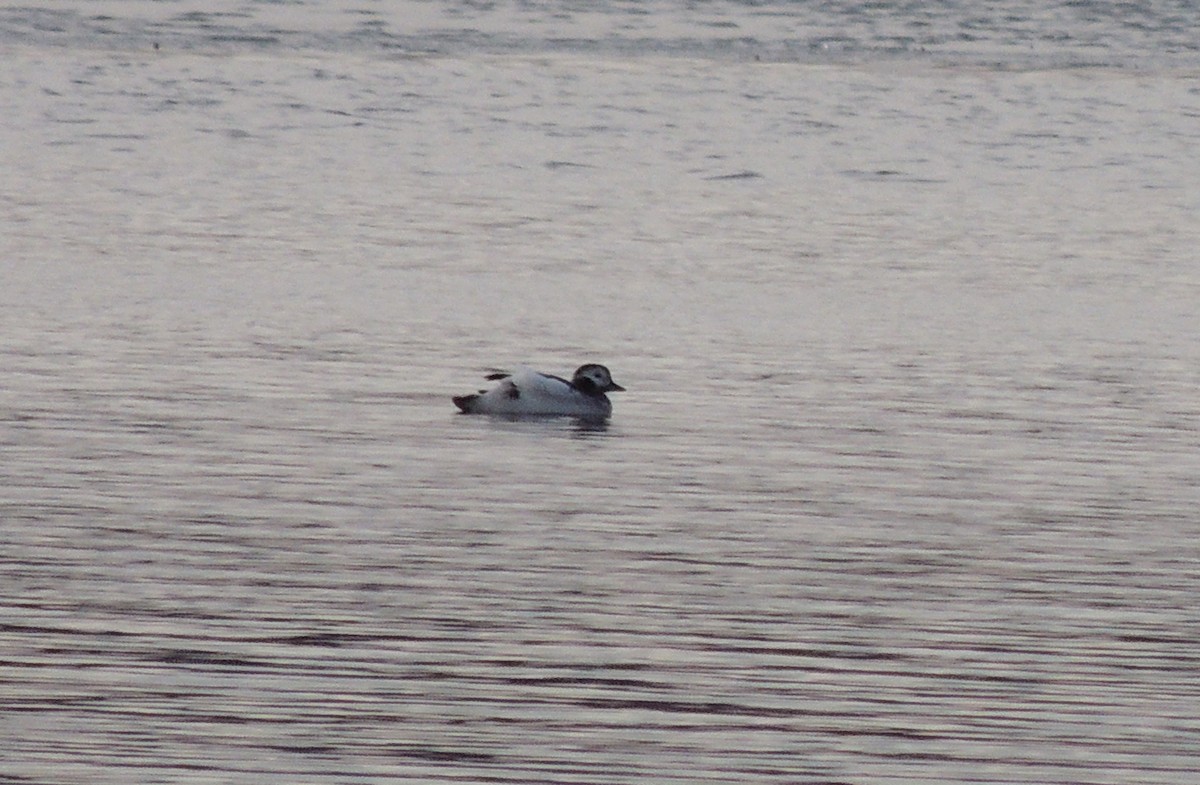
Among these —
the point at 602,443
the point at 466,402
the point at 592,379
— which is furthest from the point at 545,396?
the point at 602,443

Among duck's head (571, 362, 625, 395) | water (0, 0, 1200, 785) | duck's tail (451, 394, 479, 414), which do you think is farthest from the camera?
duck's head (571, 362, 625, 395)

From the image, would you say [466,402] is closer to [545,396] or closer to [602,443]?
[545,396]

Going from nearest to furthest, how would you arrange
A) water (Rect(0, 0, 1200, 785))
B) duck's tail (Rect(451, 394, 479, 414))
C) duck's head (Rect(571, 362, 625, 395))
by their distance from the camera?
water (Rect(0, 0, 1200, 785)) → duck's tail (Rect(451, 394, 479, 414)) → duck's head (Rect(571, 362, 625, 395))

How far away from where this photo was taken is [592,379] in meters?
14.1

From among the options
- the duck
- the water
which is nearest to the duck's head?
the duck

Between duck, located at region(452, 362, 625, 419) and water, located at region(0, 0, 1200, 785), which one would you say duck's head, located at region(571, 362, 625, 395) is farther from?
water, located at region(0, 0, 1200, 785)

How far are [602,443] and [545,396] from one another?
927mm

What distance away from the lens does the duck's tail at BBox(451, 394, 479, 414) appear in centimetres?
1391

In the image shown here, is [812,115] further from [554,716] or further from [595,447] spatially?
[554,716]

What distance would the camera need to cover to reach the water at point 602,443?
8.10m

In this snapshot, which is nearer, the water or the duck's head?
the water

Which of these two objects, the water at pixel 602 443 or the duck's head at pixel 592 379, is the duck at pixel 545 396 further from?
the water at pixel 602 443

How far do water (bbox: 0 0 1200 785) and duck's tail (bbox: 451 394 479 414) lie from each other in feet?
0.69

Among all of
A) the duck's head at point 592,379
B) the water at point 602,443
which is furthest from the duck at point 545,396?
the water at point 602,443
